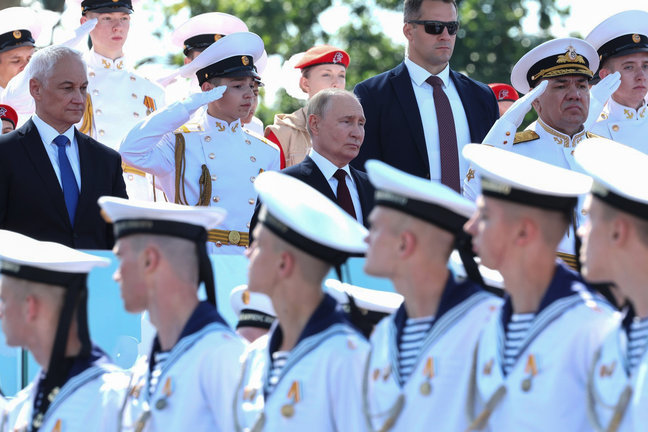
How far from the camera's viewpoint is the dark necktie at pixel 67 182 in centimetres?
798

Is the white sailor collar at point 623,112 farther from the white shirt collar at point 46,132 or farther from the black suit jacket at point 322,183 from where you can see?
the white shirt collar at point 46,132

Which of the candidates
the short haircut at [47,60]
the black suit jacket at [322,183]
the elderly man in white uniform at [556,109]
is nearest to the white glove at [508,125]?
the elderly man in white uniform at [556,109]

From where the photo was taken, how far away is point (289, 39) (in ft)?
91.0

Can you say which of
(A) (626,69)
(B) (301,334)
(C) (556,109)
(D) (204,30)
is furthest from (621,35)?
(B) (301,334)

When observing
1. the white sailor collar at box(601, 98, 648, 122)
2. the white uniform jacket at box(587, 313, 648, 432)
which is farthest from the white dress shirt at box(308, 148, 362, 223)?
the white uniform jacket at box(587, 313, 648, 432)

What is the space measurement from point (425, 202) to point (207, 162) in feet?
13.4

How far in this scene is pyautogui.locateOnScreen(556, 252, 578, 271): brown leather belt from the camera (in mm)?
7586

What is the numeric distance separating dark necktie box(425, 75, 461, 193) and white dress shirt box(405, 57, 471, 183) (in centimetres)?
3

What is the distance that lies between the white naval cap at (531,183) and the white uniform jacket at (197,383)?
4.03ft

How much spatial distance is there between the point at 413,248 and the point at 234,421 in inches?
38.9

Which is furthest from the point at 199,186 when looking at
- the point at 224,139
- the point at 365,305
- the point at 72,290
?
the point at 72,290

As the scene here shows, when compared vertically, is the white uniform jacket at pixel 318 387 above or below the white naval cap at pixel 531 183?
below

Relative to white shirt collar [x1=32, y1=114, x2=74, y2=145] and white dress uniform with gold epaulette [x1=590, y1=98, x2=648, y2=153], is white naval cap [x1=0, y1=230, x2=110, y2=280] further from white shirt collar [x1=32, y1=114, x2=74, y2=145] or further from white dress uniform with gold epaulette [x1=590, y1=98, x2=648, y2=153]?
white dress uniform with gold epaulette [x1=590, y1=98, x2=648, y2=153]

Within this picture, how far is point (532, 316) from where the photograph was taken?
15.6 feet
